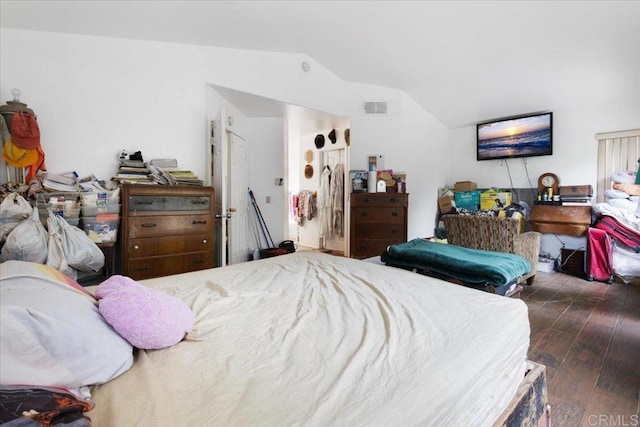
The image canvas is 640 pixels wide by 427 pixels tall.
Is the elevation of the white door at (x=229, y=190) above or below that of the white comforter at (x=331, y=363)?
above

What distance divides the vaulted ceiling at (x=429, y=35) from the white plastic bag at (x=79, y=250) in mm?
1639

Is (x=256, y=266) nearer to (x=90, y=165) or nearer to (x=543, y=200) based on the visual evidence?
(x=90, y=165)

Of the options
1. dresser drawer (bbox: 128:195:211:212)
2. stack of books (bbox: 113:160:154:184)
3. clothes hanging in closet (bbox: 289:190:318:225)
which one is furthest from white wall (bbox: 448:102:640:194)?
stack of books (bbox: 113:160:154:184)

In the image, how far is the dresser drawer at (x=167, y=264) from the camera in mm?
2361

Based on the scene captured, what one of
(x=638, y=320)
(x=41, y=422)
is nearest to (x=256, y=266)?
(x=41, y=422)

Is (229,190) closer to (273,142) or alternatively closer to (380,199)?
(273,142)

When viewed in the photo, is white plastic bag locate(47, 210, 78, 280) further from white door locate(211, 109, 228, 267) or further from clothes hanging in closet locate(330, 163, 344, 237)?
clothes hanging in closet locate(330, 163, 344, 237)

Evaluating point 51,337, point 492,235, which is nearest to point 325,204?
point 492,235

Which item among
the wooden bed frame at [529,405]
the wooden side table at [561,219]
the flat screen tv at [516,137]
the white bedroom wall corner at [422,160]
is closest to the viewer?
the wooden bed frame at [529,405]

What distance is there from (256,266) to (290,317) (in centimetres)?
75

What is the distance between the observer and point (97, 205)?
2283 mm

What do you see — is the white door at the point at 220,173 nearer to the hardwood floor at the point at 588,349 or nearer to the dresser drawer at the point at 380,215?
the dresser drawer at the point at 380,215

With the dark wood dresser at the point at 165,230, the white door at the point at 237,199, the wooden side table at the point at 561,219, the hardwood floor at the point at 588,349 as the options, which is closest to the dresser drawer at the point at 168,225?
the dark wood dresser at the point at 165,230

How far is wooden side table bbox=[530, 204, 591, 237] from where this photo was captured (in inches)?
144
